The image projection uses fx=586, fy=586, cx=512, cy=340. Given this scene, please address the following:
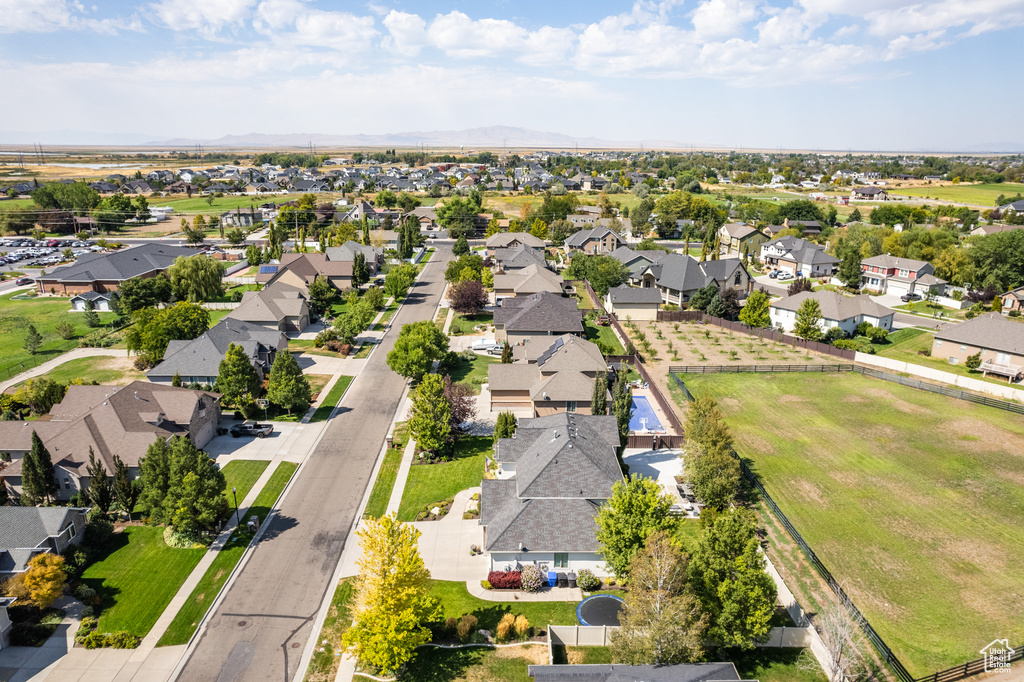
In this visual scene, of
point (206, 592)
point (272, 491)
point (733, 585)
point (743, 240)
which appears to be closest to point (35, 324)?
point (272, 491)

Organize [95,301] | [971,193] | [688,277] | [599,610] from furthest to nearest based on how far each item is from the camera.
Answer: [971,193] → [688,277] → [95,301] → [599,610]

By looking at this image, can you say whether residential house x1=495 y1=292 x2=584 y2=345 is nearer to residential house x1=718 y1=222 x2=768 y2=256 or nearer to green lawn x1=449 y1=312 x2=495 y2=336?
green lawn x1=449 y1=312 x2=495 y2=336

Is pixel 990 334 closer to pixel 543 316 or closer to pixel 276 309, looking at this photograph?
pixel 543 316

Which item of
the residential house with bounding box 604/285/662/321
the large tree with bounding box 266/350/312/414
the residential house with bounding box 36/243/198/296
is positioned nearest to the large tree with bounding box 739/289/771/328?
the residential house with bounding box 604/285/662/321

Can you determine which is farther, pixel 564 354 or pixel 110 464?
pixel 564 354

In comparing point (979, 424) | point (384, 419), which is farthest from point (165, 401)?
point (979, 424)

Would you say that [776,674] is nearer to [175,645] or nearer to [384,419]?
[175,645]

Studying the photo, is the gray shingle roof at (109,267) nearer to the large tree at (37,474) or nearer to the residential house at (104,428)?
the residential house at (104,428)
